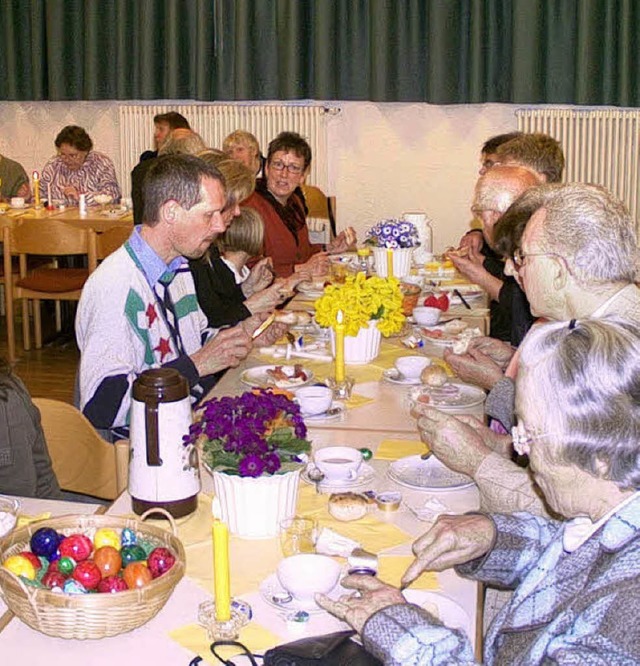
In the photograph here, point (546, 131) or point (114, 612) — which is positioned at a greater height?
point (546, 131)

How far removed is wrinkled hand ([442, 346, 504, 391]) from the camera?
3348mm

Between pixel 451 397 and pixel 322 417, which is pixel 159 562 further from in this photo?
pixel 451 397

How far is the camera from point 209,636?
1.87 m

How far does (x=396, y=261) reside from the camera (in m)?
5.11

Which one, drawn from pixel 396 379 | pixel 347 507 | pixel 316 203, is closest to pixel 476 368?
pixel 396 379

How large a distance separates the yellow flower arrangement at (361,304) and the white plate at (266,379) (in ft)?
0.65

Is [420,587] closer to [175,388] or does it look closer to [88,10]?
[175,388]

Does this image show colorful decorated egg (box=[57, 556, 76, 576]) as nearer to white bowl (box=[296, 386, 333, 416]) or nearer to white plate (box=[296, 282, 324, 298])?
white bowl (box=[296, 386, 333, 416])

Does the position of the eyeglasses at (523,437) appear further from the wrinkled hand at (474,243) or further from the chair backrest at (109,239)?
the chair backrest at (109,239)

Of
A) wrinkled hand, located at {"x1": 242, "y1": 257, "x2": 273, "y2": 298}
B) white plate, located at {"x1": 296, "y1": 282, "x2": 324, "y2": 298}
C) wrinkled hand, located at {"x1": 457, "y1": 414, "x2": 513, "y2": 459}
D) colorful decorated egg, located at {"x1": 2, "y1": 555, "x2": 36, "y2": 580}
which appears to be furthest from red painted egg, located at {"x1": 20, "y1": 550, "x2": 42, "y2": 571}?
white plate, located at {"x1": 296, "y1": 282, "x2": 324, "y2": 298}

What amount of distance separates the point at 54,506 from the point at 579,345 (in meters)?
1.30

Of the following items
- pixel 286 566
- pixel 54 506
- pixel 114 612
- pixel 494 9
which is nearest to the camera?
pixel 114 612

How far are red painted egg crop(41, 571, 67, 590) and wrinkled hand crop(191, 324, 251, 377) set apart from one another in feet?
4.84

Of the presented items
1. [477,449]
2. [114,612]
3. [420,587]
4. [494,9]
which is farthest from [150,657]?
[494,9]
